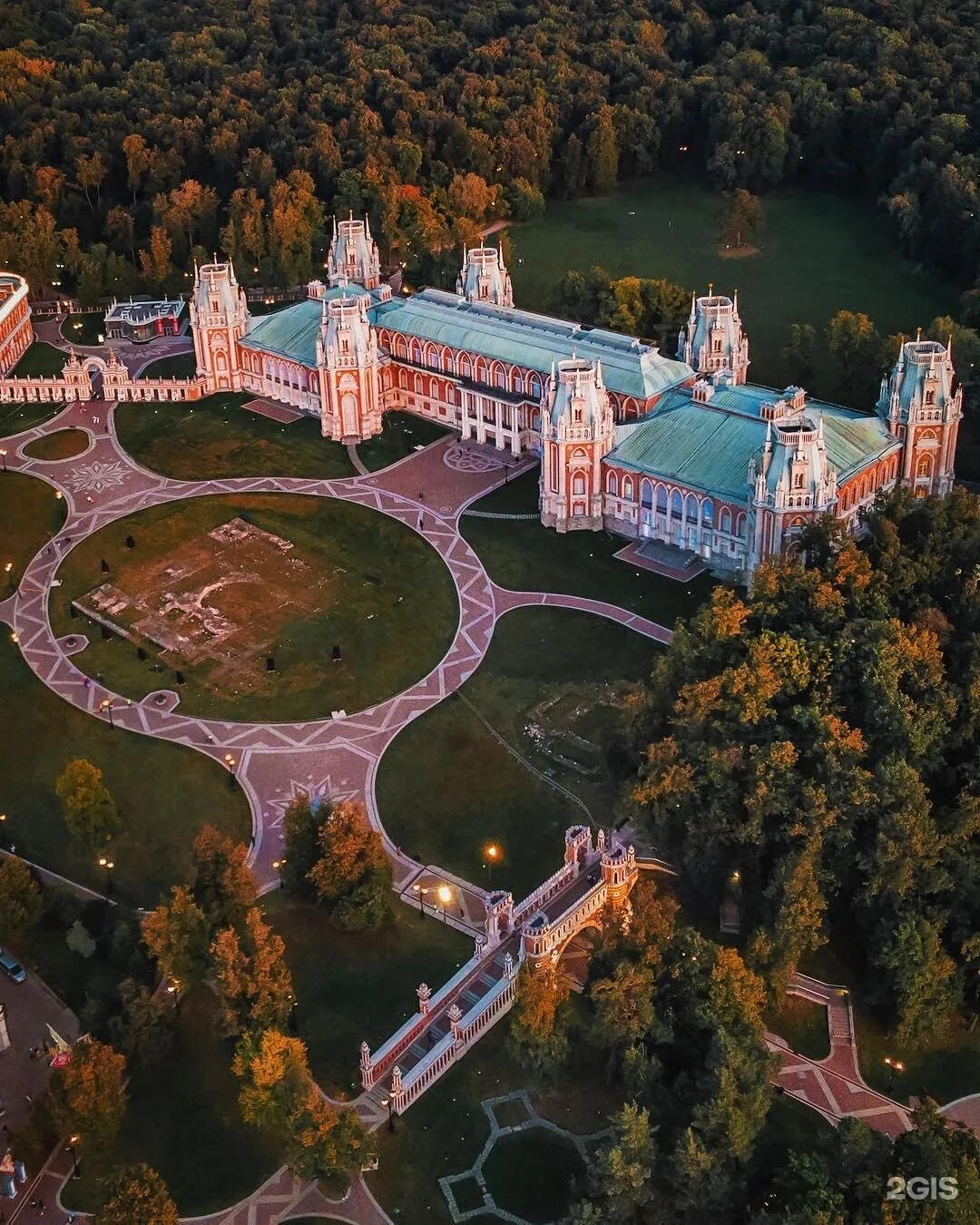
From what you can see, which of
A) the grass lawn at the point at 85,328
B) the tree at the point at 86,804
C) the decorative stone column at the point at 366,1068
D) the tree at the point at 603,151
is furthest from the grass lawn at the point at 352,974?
the tree at the point at 603,151

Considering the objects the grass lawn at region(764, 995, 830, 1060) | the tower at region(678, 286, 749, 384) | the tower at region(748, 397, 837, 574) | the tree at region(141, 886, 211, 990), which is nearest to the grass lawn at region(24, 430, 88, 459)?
the tower at region(678, 286, 749, 384)

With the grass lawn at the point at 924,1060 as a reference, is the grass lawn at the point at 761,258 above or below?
above

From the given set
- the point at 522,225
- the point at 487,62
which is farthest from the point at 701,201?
the point at 487,62

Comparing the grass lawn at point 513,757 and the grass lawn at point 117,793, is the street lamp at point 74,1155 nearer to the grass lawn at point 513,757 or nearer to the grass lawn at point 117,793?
the grass lawn at point 117,793

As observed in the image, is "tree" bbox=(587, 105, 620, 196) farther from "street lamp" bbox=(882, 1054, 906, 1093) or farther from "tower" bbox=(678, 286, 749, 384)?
"street lamp" bbox=(882, 1054, 906, 1093)

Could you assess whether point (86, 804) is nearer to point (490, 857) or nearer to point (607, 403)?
point (490, 857)

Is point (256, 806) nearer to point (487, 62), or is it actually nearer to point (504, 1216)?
point (504, 1216)

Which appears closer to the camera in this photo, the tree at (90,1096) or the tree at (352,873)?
the tree at (90,1096)
